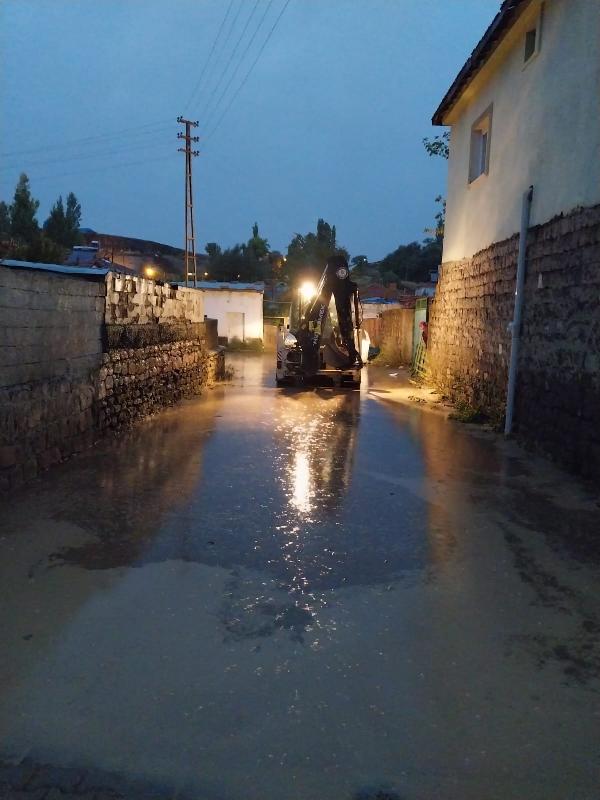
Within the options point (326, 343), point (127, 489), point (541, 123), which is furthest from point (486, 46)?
point (127, 489)

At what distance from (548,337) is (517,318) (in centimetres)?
119

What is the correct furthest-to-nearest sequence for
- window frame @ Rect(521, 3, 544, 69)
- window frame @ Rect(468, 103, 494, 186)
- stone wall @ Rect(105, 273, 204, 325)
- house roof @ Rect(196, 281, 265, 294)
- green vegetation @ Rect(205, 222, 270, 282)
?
green vegetation @ Rect(205, 222, 270, 282), house roof @ Rect(196, 281, 265, 294), window frame @ Rect(468, 103, 494, 186), stone wall @ Rect(105, 273, 204, 325), window frame @ Rect(521, 3, 544, 69)

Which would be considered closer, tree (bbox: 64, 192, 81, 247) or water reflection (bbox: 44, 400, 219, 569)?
water reflection (bbox: 44, 400, 219, 569)

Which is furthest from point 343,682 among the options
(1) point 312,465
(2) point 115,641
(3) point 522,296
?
(3) point 522,296

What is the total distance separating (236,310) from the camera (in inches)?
1310

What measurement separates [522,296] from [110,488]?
6.48m

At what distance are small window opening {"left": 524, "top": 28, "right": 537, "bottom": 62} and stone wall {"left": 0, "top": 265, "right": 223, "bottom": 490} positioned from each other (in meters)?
7.03

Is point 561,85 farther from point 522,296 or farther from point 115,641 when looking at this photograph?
point 115,641

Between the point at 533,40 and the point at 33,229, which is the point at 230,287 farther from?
the point at 533,40

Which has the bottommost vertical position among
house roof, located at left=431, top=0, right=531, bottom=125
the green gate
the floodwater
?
the floodwater

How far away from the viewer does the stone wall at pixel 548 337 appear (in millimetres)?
7113

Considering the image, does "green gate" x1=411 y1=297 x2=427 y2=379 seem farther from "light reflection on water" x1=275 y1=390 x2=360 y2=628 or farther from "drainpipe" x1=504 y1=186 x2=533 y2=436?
"drainpipe" x1=504 y1=186 x2=533 y2=436

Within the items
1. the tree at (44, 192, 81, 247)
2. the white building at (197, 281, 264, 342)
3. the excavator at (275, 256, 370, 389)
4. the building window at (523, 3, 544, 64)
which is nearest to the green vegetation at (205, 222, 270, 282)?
the tree at (44, 192, 81, 247)

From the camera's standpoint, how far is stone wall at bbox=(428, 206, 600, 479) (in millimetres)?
7113
